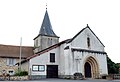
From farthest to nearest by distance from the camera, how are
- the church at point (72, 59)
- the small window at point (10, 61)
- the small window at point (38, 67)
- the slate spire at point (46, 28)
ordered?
the slate spire at point (46, 28), the small window at point (10, 61), the church at point (72, 59), the small window at point (38, 67)

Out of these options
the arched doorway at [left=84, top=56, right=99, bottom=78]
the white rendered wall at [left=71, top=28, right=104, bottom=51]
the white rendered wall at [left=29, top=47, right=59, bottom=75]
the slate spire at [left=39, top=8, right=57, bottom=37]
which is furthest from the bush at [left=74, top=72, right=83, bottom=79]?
the slate spire at [left=39, top=8, right=57, bottom=37]

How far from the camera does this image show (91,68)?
29938mm

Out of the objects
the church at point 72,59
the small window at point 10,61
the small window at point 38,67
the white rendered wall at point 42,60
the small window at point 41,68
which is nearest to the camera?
the white rendered wall at point 42,60

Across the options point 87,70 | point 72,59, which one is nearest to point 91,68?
point 87,70

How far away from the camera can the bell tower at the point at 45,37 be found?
44.8m

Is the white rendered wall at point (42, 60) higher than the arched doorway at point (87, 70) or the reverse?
higher

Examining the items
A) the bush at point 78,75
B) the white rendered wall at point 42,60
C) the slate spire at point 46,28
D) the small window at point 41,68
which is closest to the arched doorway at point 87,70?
the bush at point 78,75

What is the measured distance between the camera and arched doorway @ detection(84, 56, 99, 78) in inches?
1153

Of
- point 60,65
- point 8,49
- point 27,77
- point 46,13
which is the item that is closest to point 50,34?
point 46,13

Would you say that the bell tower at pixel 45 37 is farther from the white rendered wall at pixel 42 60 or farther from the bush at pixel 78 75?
the bush at pixel 78 75

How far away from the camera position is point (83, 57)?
27719 mm

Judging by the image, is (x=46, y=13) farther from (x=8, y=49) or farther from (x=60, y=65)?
(x=60, y=65)

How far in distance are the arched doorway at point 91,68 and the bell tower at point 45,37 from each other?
54.5 feet

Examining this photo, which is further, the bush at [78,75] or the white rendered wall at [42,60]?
the white rendered wall at [42,60]
